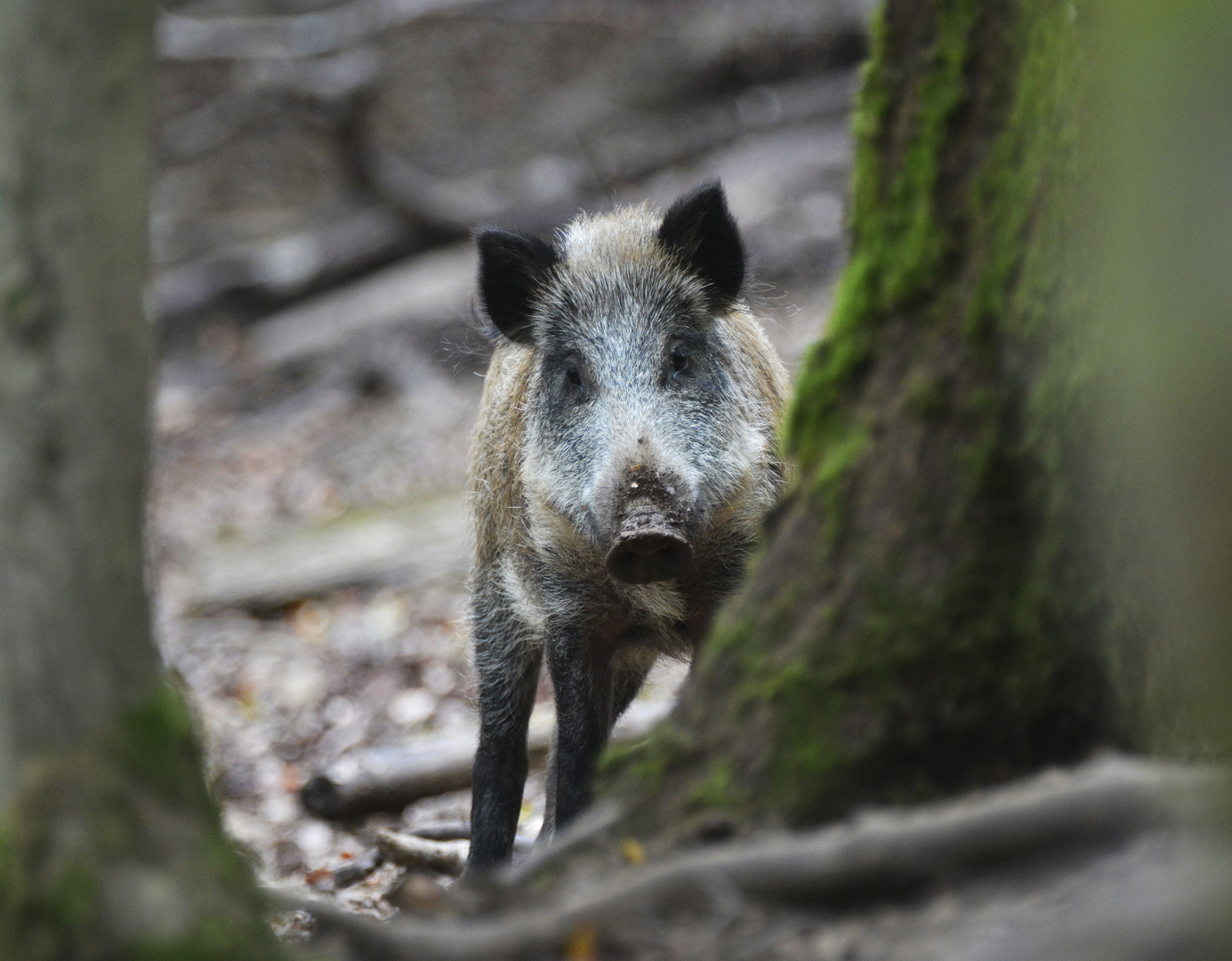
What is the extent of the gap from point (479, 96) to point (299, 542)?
953 centimetres

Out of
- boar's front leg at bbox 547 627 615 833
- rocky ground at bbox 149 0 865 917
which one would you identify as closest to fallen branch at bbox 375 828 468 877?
boar's front leg at bbox 547 627 615 833

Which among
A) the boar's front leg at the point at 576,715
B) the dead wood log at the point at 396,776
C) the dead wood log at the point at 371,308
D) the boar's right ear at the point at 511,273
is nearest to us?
the boar's front leg at the point at 576,715

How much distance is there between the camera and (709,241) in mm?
5039

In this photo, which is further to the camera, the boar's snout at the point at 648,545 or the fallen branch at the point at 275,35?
the fallen branch at the point at 275,35

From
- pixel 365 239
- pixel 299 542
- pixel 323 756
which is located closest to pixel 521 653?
pixel 323 756

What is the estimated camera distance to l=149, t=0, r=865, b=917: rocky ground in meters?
8.18

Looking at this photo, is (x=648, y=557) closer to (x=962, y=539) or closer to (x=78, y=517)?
(x=962, y=539)

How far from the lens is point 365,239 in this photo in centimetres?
1484

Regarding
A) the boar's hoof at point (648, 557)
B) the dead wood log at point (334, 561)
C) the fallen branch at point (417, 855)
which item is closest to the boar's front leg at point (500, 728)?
the fallen branch at point (417, 855)

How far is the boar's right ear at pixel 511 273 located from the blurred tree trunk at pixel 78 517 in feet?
9.42

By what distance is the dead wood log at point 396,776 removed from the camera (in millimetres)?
5387

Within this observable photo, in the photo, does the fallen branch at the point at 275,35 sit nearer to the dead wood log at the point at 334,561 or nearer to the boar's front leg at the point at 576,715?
the dead wood log at the point at 334,561

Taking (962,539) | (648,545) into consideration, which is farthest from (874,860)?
(648,545)

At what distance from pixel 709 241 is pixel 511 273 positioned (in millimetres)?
861
